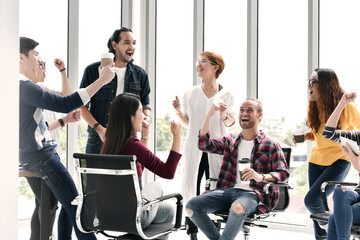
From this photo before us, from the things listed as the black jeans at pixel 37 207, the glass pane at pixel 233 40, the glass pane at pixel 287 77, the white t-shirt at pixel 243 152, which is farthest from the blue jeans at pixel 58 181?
the glass pane at pixel 233 40

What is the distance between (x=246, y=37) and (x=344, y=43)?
3.57 ft

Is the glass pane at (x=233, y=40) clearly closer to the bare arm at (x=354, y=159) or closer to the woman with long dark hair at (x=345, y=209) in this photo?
the woman with long dark hair at (x=345, y=209)

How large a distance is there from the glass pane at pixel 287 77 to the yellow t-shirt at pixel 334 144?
971mm

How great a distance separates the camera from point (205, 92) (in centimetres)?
433

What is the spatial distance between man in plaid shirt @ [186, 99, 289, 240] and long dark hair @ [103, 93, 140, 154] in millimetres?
875

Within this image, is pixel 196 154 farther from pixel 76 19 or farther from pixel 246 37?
pixel 76 19

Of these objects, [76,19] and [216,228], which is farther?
[76,19]

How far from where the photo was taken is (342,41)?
4.73m

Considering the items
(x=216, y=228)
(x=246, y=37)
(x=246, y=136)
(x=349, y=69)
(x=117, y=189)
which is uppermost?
(x=246, y=37)

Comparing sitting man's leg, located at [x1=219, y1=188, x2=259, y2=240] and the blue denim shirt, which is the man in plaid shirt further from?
the blue denim shirt

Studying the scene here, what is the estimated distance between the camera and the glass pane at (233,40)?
5.33 meters

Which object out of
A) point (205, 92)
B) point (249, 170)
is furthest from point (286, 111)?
point (249, 170)

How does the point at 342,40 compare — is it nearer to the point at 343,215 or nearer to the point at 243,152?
the point at 243,152

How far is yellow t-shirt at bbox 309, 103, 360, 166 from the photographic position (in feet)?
12.4
